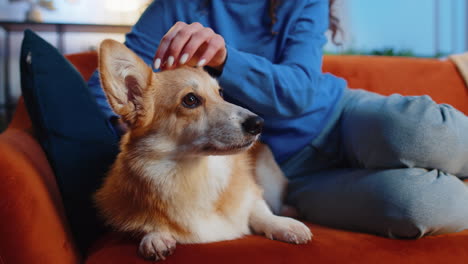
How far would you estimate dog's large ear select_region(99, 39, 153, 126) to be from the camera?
29.5 inches

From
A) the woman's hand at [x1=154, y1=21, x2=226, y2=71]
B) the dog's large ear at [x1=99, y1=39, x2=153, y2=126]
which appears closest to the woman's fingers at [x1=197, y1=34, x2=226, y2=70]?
the woman's hand at [x1=154, y1=21, x2=226, y2=71]

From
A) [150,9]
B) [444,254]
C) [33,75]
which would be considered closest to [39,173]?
[33,75]

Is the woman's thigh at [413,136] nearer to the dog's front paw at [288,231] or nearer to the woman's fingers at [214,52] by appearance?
the dog's front paw at [288,231]

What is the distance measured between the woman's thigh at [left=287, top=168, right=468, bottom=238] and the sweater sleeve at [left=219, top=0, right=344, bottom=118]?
0.27 m

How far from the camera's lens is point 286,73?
95 cm

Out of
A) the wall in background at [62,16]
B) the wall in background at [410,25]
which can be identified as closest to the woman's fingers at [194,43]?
the wall in background at [410,25]

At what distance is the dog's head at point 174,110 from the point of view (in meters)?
0.79

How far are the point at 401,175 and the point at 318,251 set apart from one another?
Result: 0.31m

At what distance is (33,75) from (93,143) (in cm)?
22

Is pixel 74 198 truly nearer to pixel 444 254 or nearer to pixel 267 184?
pixel 267 184

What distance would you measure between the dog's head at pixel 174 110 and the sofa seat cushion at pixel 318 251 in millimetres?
207

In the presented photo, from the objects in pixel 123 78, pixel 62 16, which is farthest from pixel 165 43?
pixel 62 16

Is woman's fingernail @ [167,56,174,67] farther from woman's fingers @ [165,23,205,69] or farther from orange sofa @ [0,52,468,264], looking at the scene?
orange sofa @ [0,52,468,264]

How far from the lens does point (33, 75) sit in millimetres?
946
